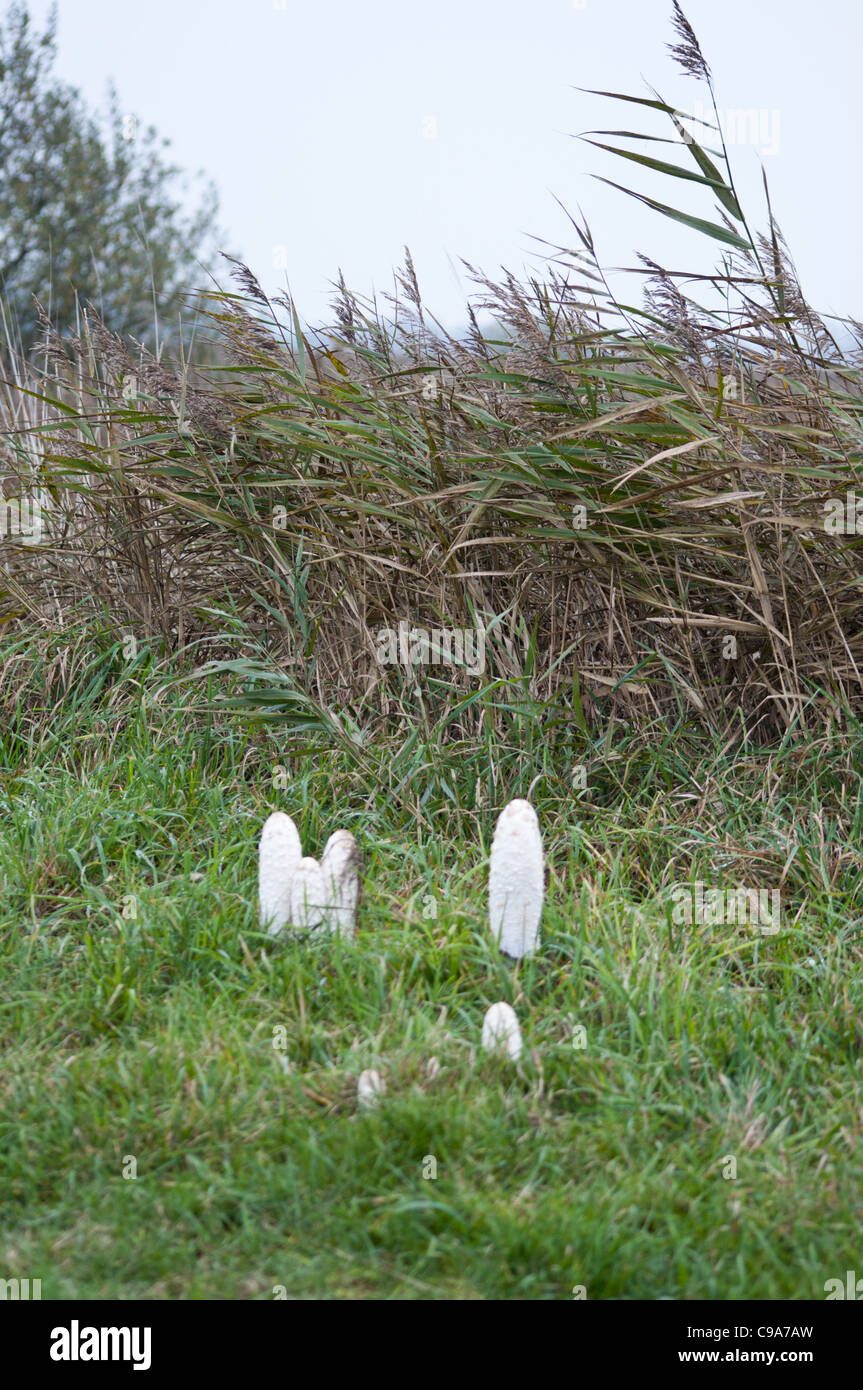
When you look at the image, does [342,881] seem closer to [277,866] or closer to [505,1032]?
[277,866]

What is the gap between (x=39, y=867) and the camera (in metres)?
2.76

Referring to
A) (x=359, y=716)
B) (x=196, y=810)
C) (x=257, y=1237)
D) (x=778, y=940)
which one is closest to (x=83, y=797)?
(x=196, y=810)

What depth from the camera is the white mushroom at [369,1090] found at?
188 cm

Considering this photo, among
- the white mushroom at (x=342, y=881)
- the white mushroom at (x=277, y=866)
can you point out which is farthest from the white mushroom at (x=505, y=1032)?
the white mushroom at (x=277, y=866)

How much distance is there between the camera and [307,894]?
2.35 m
